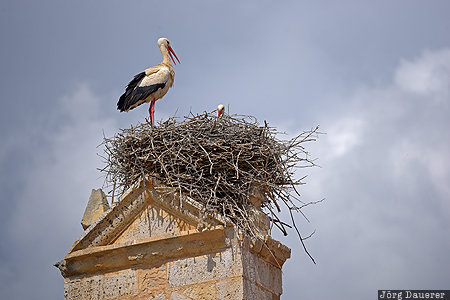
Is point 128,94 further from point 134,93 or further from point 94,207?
point 94,207

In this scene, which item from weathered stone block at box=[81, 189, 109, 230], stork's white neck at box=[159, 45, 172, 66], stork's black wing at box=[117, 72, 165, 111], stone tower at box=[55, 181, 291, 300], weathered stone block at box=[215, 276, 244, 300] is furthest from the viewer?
stork's white neck at box=[159, 45, 172, 66]

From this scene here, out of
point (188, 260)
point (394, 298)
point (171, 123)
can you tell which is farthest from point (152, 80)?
point (394, 298)

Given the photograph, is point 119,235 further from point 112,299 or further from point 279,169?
point 279,169

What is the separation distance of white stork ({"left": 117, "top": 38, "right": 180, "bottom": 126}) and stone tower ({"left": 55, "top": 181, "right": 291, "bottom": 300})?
227 centimetres

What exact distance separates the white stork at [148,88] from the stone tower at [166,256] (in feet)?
7.46

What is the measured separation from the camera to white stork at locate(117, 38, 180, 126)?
8828mm

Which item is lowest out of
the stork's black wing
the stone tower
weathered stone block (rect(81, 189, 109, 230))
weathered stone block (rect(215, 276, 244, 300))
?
weathered stone block (rect(215, 276, 244, 300))

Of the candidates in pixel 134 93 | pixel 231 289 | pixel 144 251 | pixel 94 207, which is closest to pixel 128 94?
pixel 134 93

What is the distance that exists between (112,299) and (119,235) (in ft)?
2.06

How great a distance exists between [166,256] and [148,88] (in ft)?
10.2

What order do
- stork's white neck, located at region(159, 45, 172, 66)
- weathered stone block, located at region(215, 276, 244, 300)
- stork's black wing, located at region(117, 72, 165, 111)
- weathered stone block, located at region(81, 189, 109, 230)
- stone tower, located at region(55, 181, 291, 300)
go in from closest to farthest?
weathered stone block, located at region(215, 276, 244, 300)
stone tower, located at region(55, 181, 291, 300)
weathered stone block, located at region(81, 189, 109, 230)
stork's black wing, located at region(117, 72, 165, 111)
stork's white neck, located at region(159, 45, 172, 66)

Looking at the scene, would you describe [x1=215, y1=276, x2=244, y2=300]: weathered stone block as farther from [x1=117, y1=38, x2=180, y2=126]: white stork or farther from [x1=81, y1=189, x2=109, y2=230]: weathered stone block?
[x1=117, y1=38, x2=180, y2=126]: white stork

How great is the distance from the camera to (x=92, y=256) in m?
6.63

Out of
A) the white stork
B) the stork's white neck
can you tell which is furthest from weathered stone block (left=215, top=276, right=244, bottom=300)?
the stork's white neck
